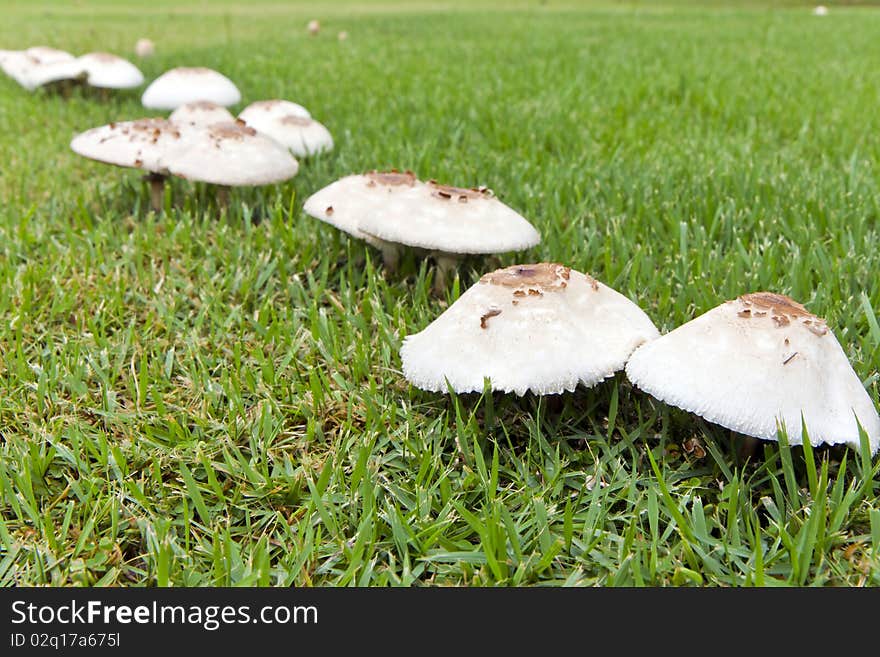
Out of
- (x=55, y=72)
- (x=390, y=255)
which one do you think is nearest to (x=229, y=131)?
(x=390, y=255)

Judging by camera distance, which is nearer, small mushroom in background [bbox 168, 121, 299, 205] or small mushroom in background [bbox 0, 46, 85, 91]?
small mushroom in background [bbox 168, 121, 299, 205]

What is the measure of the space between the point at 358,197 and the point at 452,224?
0.51 metres

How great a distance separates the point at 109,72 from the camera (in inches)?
234

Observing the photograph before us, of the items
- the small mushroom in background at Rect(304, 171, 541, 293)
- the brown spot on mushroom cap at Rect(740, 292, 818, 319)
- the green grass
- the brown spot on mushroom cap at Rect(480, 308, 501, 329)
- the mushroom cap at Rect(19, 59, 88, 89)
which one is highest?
the brown spot on mushroom cap at Rect(740, 292, 818, 319)

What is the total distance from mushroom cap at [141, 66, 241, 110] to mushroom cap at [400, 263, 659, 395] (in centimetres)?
361

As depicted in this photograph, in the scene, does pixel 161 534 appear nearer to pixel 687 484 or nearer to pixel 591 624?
pixel 591 624

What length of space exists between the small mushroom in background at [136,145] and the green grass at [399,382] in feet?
0.89

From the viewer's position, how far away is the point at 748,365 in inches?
67.1

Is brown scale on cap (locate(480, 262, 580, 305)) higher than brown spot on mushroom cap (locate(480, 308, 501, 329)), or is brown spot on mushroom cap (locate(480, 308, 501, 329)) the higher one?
brown scale on cap (locate(480, 262, 580, 305))

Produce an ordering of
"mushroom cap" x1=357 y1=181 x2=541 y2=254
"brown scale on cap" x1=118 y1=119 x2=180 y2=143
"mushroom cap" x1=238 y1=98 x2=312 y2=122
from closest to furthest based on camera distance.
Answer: "mushroom cap" x1=357 y1=181 x2=541 y2=254 < "brown scale on cap" x1=118 y1=119 x2=180 y2=143 < "mushroom cap" x1=238 y1=98 x2=312 y2=122

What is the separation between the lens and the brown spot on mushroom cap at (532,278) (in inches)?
80.2

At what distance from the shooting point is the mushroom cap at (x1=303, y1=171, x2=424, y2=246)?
271 centimetres

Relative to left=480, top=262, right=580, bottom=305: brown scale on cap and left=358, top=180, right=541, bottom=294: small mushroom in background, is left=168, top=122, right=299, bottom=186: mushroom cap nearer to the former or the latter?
left=358, top=180, right=541, bottom=294: small mushroom in background

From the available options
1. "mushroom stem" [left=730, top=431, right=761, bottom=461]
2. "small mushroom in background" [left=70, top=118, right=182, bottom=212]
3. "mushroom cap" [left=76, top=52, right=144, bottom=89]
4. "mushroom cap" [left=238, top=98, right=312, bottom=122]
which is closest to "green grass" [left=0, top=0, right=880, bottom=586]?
"mushroom stem" [left=730, top=431, right=761, bottom=461]
